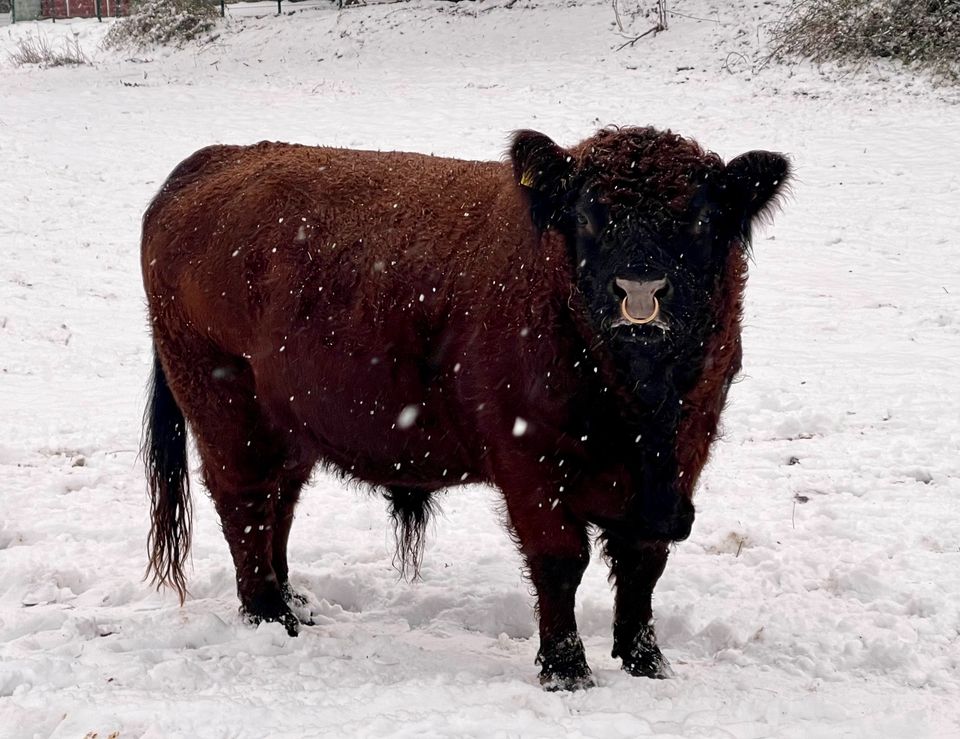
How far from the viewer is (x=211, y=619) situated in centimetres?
429

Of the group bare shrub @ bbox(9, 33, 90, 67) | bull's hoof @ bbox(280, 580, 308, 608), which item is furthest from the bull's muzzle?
bare shrub @ bbox(9, 33, 90, 67)

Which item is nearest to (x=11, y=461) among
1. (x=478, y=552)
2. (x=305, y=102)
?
(x=478, y=552)

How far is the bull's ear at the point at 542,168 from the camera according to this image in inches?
141

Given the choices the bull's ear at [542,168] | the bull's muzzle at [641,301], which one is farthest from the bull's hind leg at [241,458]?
the bull's muzzle at [641,301]

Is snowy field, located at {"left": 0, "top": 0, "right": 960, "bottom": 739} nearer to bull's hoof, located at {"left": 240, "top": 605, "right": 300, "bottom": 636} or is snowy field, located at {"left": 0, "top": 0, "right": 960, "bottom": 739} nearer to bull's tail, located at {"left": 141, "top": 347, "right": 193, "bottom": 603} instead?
bull's hoof, located at {"left": 240, "top": 605, "right": 300, "bottom": 636}

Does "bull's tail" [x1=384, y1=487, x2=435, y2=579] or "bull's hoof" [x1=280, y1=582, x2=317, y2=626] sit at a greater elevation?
"bull's tail" [x1=384, y1=487, x2=435, y2=579]

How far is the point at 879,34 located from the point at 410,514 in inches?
668

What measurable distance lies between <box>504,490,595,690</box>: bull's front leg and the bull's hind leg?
126 centimetres

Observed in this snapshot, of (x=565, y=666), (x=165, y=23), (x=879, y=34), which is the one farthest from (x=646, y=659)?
(x=165, y=23)

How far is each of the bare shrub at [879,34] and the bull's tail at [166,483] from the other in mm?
Result: 16191

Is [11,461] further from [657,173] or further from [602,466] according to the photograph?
[657,173]

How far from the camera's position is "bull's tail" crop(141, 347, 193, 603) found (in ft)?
15.3

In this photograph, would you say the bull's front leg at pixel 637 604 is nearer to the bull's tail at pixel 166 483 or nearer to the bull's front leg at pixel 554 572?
the bull's front leg at pixel 554 572

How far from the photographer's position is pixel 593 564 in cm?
506
